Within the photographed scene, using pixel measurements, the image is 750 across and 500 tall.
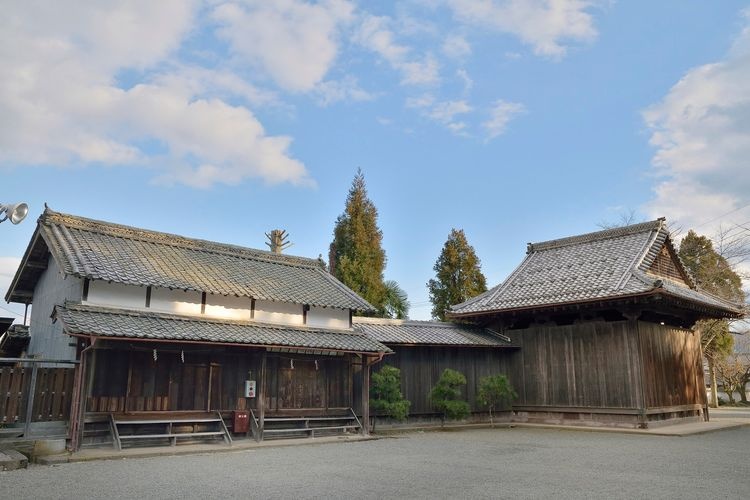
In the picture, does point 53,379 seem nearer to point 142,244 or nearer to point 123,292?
point 123,292

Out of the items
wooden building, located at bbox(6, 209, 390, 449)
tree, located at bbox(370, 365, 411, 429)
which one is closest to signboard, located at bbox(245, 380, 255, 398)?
wooden building, located at bbox(6, 209, 390, 449)

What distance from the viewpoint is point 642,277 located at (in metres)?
19.3

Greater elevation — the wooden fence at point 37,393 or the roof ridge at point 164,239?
the roof ridge at point 164,239

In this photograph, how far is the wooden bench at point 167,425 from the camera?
1374 centimetres

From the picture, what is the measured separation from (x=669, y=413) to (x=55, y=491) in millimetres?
19843

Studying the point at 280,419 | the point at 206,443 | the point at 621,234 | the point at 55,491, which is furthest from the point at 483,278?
the point at 55,491

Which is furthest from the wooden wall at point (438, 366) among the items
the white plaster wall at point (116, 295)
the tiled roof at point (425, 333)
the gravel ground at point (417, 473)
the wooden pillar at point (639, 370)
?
the white plaster wall at point (116, 295)

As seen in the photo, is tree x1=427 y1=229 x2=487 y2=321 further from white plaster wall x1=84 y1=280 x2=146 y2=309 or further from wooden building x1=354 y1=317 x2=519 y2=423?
white plaster wall x1=84 y1=280 x2=146 y2=309

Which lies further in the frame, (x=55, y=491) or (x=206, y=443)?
(x=206, y=443)

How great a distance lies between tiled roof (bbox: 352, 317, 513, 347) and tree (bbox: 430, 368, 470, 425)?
136cm

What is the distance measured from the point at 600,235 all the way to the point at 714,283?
16.8 m

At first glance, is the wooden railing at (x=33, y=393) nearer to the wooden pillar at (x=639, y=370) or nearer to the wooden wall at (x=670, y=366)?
the wooden pillar at (x=639, y=370)

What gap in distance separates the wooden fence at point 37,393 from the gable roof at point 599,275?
49.0ft

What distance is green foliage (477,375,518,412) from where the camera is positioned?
69.5 feet
